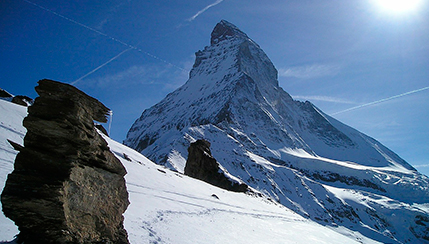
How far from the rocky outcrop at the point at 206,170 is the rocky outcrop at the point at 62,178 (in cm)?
3830

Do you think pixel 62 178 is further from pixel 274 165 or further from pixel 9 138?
pixel 274 165

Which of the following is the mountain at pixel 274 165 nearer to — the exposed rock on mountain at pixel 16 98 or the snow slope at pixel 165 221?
the exposed rock on mountain at pixel 16 98

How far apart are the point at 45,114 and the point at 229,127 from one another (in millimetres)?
116809

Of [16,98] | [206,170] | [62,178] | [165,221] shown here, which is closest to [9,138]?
[165,221]

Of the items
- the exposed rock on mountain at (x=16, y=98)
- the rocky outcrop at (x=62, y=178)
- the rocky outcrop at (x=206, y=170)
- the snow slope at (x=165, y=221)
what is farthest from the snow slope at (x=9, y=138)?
the rocky outcrop at (x=206, y=170)

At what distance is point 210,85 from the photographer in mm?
191250

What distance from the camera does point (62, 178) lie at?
6.68 meters

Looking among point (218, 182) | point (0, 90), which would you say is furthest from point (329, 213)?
point (0, 90)

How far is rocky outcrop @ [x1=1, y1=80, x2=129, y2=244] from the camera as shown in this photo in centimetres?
631

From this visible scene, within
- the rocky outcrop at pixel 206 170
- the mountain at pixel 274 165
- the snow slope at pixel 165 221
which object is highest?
the mountain at pixel 274 165

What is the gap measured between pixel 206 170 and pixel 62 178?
132 ft

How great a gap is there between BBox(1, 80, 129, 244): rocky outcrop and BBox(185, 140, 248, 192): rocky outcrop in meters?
38.3

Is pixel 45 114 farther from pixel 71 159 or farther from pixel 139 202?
pixel 139 202

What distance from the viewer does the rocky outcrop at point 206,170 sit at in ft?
150
